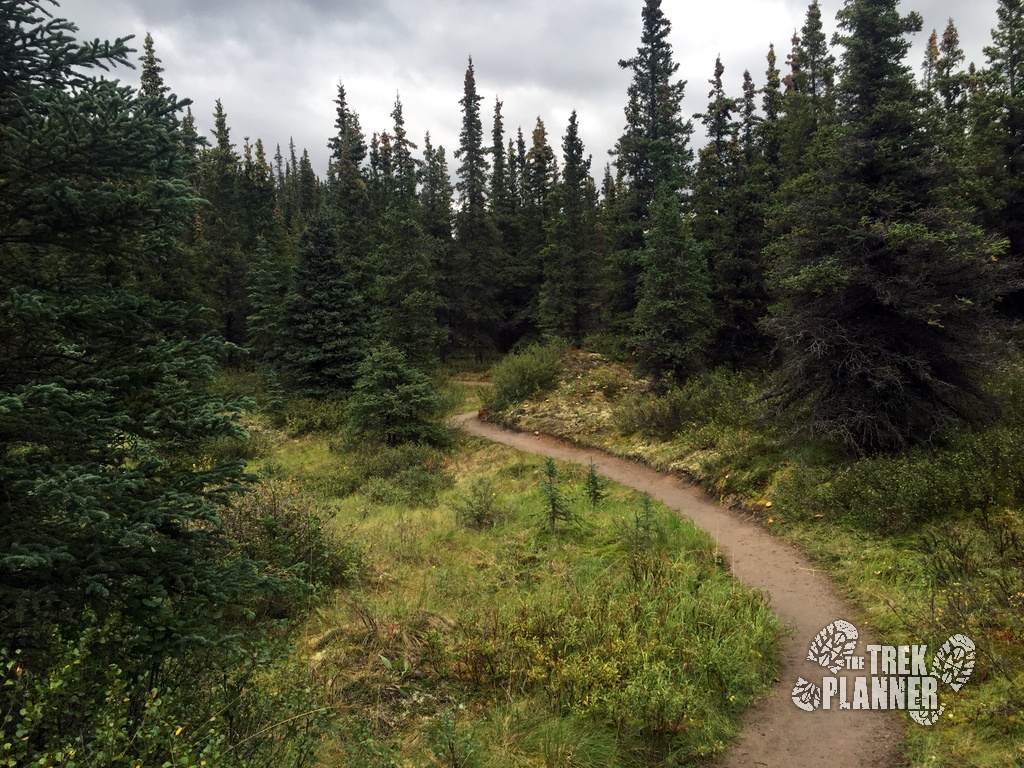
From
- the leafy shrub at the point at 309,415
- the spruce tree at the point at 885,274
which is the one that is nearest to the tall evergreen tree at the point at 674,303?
the spruce tree at the point at 885,274

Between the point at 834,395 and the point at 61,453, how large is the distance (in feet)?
44.5

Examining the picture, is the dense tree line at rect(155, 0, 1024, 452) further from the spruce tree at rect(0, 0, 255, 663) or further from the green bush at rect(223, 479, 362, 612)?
the green bush at rect(223, 479, 362, 612)

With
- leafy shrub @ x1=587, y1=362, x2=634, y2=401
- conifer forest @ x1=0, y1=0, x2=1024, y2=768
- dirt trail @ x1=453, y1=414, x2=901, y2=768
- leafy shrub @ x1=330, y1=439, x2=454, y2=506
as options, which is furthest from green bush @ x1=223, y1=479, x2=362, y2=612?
leafy shrub @ x1=587, y1=362, x2=634, y2=401

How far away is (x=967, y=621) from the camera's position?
19.4 feet

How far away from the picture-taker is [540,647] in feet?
20.3

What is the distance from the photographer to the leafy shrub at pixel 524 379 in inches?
1013

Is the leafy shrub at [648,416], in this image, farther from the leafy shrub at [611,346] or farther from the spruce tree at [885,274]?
the leafy shrub at [611,346]

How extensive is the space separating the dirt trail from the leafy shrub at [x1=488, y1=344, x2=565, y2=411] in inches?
474

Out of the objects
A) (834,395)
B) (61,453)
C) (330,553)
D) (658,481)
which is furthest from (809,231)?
(61,453)

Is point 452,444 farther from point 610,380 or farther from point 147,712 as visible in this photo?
point 147,712

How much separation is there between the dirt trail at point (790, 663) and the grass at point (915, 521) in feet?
0.86

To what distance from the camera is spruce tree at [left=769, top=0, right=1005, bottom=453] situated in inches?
434

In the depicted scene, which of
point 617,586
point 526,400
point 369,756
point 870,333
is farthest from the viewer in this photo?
point 526,400

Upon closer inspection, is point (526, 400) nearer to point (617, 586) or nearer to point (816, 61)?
point (617, 586)
